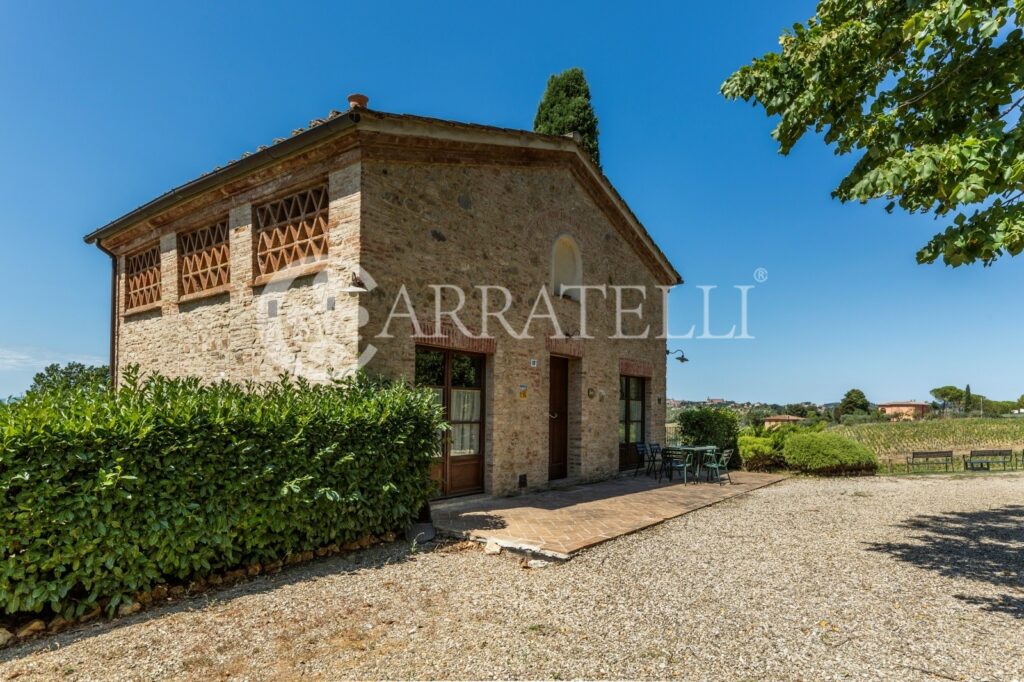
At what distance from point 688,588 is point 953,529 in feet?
15.5

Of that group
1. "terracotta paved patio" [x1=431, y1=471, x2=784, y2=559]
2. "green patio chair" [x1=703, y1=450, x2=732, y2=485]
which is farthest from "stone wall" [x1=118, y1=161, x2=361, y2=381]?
"green patio chair" [x1=703, y1=450, x2=732, y2=485]

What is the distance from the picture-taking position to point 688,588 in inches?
185

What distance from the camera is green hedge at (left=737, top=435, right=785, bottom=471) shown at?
13.5 meters

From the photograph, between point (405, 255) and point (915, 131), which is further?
point (405, 255)

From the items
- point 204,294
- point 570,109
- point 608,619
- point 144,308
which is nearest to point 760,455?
point 570,109

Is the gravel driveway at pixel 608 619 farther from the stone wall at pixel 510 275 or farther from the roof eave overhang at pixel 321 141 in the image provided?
the roof eave overhang at pixel 321 141

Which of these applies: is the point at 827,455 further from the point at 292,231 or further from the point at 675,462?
the point at 292,231

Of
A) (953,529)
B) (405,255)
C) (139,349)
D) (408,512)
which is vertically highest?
(405,255)

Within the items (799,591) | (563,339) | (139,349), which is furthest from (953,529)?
(139,349)

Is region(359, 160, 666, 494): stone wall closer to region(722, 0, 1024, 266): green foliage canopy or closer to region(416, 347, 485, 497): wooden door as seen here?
region(416, 347, 485, 497): wooden door

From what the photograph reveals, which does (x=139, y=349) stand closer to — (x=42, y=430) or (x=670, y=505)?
(x=42, y=430)

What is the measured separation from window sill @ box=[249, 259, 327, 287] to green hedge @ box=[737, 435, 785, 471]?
36.0 feet

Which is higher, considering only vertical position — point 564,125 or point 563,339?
point 564,125

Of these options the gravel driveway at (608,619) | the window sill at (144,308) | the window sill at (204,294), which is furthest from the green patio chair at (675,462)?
the window sill at (144,308)
